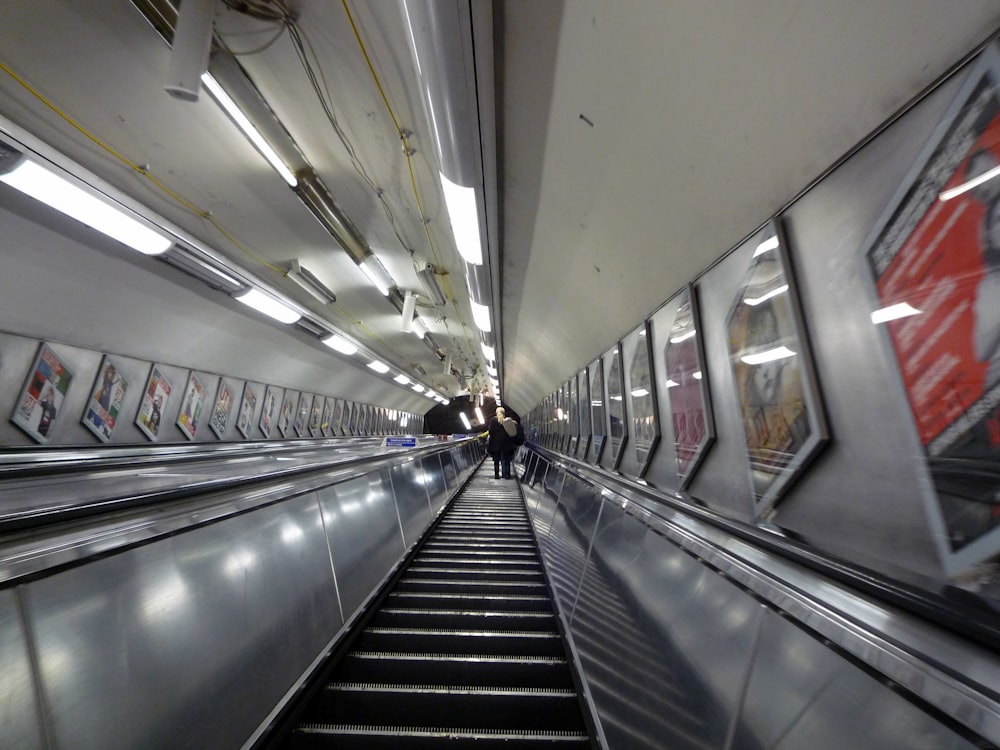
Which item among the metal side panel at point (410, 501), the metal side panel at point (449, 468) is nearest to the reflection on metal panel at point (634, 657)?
the metal side panel at point (410, 501)

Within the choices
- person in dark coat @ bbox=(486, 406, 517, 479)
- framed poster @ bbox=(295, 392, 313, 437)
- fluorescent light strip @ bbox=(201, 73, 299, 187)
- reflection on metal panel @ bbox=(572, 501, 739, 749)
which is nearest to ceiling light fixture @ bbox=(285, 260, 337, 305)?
fluorescent light strip @ bbox=(201, 73, 299, 187)

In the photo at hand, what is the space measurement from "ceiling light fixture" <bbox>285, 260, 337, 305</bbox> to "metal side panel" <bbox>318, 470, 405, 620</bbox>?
3.82m

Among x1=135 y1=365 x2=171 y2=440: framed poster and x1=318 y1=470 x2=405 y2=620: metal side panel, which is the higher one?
x1=135 y1=365 x2=171 y2=440: framed poster

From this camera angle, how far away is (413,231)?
5.57 metres

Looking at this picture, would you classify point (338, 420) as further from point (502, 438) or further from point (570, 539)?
point (570, 539)

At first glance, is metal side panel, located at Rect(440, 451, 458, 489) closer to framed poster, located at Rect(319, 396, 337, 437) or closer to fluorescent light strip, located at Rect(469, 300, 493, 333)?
fluorescent light strip, located at Rect(469, 300, 493, 333)

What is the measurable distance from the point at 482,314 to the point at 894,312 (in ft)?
16.8

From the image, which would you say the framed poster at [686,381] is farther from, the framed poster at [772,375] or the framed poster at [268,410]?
the framed poster at [268,410]

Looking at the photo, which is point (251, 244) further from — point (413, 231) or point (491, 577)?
point (491, 577)

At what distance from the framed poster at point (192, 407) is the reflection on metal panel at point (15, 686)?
887 cm

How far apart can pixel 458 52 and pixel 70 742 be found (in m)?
2.98

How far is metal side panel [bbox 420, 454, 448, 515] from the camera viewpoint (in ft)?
18.4

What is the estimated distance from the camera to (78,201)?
11.5ft

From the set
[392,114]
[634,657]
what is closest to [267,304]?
[392,114]
